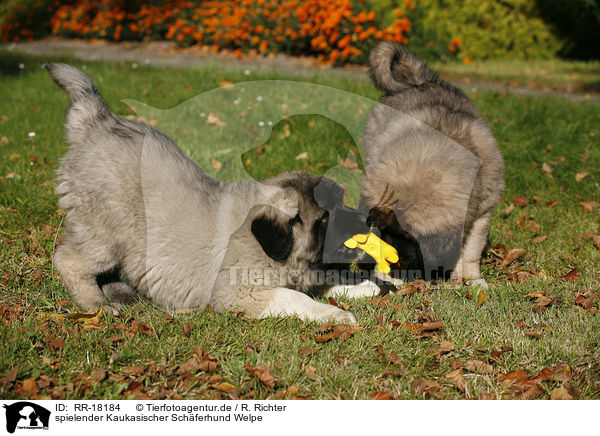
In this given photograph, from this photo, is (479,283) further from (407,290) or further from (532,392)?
(532,392)

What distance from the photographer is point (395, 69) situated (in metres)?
4.61

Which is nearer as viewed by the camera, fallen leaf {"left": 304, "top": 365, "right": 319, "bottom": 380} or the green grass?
fallen leaf {"left": 304, "top": 365, "right": 319, "bottom": 380}

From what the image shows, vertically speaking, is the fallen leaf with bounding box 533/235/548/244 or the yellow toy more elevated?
the yellow toy

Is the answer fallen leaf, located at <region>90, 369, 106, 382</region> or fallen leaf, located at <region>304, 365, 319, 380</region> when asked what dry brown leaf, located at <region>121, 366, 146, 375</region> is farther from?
fallen leaf, located at <region>304, 365, 319, 380</region>

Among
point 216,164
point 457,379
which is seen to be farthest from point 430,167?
point 216,164

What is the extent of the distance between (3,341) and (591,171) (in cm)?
567

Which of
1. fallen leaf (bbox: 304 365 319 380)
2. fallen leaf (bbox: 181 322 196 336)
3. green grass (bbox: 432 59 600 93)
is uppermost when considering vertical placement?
green grass (bbox: 432 59 600 93)

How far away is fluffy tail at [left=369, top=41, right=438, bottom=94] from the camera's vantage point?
4.36 m

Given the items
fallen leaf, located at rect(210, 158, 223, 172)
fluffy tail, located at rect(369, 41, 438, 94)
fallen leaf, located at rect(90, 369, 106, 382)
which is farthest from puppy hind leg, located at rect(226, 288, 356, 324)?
fluffy tail, located at rect(369, 41, 438, 94)

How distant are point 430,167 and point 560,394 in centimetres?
144

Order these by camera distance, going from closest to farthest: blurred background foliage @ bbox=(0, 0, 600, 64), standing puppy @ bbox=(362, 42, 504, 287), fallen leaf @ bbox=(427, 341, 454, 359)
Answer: fallen leaf @ bbox=(427, 341, 454, 359), standing puppy @ bbox=(362, 42, 504, 287), blurred background foliage @ bbox=(0, 0, 600, 64)
